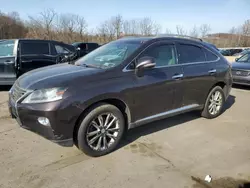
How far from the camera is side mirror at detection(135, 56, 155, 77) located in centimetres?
368

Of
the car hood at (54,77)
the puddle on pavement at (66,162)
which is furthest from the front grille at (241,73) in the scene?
the puddle on pavement at (66,162)

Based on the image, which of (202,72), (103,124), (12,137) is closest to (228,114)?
(202,72)

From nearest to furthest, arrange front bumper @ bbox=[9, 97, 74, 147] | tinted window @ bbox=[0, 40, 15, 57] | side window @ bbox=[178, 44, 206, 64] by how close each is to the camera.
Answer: front bumper @ bbox=[9, 97, 74, 147] < side window @ bbox=[178, 44, 206, 64] < tinted window @ bbox=[0, 40, 15, 57]

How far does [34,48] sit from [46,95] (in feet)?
16.4

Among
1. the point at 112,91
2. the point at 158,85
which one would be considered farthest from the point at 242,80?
the point at 112,91

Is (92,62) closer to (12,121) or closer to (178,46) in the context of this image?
(178,46)

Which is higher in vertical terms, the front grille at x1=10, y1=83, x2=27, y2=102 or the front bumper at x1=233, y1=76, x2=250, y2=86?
the front grille at x1=10, y1=83, x2=27, y2=102

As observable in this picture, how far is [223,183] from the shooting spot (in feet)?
9.79

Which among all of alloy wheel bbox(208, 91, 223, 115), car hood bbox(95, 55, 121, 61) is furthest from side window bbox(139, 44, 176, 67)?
alloy wheel bbox(208, 91, 223, 115)

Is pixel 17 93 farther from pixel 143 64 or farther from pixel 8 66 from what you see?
pixel 8 66

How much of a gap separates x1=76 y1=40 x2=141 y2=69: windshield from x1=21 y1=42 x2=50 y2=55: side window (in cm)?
366

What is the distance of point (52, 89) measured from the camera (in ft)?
10.3

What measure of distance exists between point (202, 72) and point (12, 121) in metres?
3.92

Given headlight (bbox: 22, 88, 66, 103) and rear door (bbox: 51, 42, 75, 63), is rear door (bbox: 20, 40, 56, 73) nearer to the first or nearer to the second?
rear door (bbox: 51, 42, 75, 63)
